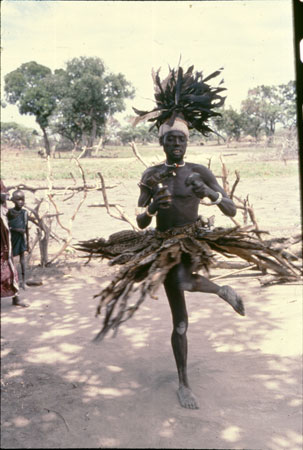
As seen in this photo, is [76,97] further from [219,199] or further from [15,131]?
[15,131]

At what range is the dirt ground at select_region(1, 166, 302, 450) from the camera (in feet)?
12.2

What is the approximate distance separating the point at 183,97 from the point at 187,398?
2.61 metres

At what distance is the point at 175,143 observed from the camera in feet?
9.70

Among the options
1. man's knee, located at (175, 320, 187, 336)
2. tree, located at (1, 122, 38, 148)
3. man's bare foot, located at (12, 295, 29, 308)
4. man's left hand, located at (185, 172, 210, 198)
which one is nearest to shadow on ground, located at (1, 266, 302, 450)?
man's bare foot, located at (12, 295, 29, 308)

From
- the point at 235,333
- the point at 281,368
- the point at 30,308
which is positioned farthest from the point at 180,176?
the point at 30,308

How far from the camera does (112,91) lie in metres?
38.2

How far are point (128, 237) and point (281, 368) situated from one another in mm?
2740

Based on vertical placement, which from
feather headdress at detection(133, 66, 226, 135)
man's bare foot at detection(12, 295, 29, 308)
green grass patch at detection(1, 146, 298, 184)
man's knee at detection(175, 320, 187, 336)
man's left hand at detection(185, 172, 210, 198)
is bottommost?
man's bare foot at detection(12, 295, 29, 308)

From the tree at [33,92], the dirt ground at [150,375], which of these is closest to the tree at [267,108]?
the tree at [33,92]

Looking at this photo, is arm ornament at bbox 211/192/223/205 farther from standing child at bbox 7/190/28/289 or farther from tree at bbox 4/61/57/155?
tree at bbox 4/61/57/155

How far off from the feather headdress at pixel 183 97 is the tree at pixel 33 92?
3723 cm

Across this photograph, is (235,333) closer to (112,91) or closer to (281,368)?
(281,368)

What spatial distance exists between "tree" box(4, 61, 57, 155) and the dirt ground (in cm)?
3334

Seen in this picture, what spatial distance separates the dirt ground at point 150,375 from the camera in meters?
3.71
